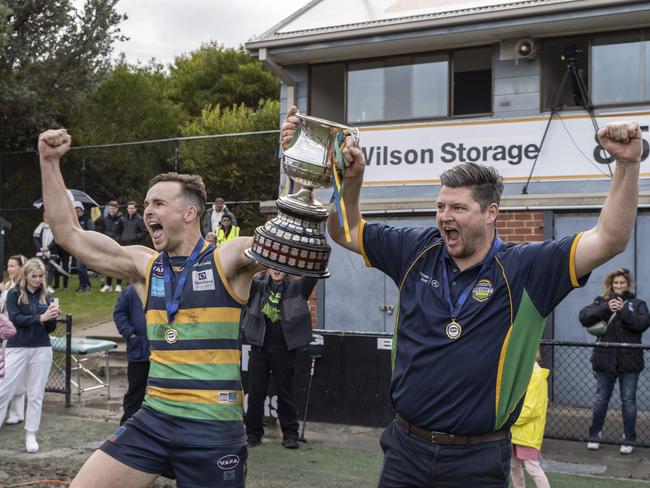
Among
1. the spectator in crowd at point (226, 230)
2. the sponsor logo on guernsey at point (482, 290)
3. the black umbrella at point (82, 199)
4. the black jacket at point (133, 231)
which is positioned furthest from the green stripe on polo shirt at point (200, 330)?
the black umbrella at point (82, 199)

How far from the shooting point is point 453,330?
3.62m

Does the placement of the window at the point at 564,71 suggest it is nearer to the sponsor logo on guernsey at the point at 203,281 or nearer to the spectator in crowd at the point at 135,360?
the spectator in crowd at the point at 135,360

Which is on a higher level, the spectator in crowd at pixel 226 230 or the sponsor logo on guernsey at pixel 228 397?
the spectator in crowd at pixel 226 230

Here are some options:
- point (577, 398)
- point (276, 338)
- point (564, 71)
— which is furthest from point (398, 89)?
point (276, 338)

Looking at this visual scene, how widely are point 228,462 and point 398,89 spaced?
9.79 meters

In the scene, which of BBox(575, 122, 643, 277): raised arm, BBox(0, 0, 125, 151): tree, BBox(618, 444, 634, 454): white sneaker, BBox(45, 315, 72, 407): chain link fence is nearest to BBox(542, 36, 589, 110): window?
BBox(618, 444, 634, 454): white sneaker

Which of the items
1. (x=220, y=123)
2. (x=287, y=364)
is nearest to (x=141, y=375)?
(x=287, y=364)

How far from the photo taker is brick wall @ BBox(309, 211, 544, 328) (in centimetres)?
1168

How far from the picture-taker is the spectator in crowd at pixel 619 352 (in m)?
8.73

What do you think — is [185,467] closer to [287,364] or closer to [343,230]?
[343,230]

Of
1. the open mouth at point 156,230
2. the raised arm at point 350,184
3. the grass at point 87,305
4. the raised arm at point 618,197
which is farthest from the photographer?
the grass at point 87,305

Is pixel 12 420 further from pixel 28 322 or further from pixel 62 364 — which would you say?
pixel 62 364

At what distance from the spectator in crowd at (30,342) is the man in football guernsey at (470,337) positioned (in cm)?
601

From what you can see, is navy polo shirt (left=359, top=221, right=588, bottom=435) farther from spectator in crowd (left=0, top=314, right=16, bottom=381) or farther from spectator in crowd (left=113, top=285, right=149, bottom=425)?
spectator in crowd (left=0, top=314, right=16, bottom=381)
